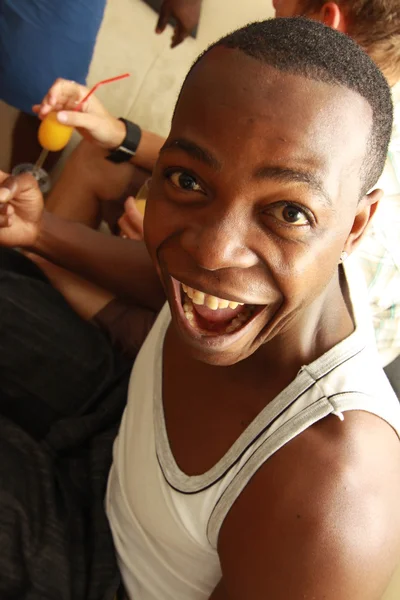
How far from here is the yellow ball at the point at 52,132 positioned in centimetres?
136

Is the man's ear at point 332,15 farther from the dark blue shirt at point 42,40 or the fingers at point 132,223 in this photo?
the dark blue shirt at point 42,40

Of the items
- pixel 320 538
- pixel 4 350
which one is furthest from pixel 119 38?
pixel 320 538

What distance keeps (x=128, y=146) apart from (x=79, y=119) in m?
0.18

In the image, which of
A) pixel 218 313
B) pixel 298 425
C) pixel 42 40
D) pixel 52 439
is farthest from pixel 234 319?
pixel 42 40

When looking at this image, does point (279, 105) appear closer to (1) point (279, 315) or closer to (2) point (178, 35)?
(1) point (279, 315)

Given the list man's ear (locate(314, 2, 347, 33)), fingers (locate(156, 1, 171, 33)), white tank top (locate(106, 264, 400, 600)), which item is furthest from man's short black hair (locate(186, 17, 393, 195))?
fingers (locate(156, 1, 171, 33))

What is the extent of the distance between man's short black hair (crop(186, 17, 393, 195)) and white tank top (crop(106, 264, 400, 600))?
0.22 m

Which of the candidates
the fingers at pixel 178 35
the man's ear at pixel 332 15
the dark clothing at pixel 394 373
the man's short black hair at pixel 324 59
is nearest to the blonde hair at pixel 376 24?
the man's ear at pixel 332 15

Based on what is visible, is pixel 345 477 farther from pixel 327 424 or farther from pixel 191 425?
pixel 191 425

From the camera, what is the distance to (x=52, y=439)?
1033 millimetres

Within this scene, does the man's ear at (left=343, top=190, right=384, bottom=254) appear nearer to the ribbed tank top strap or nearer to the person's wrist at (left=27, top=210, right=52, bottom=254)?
the ribbed tank top strap

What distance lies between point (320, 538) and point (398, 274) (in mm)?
644

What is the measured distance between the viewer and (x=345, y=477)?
2.02 ft

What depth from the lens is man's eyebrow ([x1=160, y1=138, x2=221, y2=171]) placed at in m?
0.60
